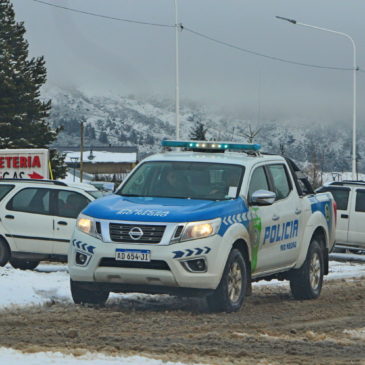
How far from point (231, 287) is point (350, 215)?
630 inches

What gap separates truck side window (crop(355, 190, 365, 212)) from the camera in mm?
27609

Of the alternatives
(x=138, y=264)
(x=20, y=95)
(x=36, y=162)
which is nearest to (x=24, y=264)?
(x=138, y=264)

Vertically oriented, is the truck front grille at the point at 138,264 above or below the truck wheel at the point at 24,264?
above

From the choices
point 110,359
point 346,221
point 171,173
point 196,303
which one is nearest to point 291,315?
point 196,303

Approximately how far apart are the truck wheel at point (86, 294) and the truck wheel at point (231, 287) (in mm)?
1230

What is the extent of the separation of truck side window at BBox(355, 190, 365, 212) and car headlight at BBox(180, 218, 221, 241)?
1652 centimetres

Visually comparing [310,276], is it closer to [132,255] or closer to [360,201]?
[132,255]

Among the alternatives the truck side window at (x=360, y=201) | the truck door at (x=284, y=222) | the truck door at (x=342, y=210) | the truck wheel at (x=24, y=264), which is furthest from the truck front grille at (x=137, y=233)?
the truck side window at (x=360, y=201)

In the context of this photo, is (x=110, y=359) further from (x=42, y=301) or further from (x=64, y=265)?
(x=64, y=265)

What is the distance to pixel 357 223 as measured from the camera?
27.4 m

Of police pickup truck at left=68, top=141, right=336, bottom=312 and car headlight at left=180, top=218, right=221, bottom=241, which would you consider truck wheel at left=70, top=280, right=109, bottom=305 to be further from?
car headlight at left=180, top=218, right=221, bottom=241

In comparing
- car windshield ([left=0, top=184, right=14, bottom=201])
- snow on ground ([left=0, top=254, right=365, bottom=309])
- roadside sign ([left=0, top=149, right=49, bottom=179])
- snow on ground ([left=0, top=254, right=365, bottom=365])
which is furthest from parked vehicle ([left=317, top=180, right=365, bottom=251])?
snow on ground ([left=0, top=254, right=365, bottom=309])

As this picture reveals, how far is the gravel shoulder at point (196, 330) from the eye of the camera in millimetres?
8609

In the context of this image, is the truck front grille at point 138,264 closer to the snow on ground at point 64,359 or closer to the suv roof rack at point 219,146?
the suv roof rack at point 219,146
